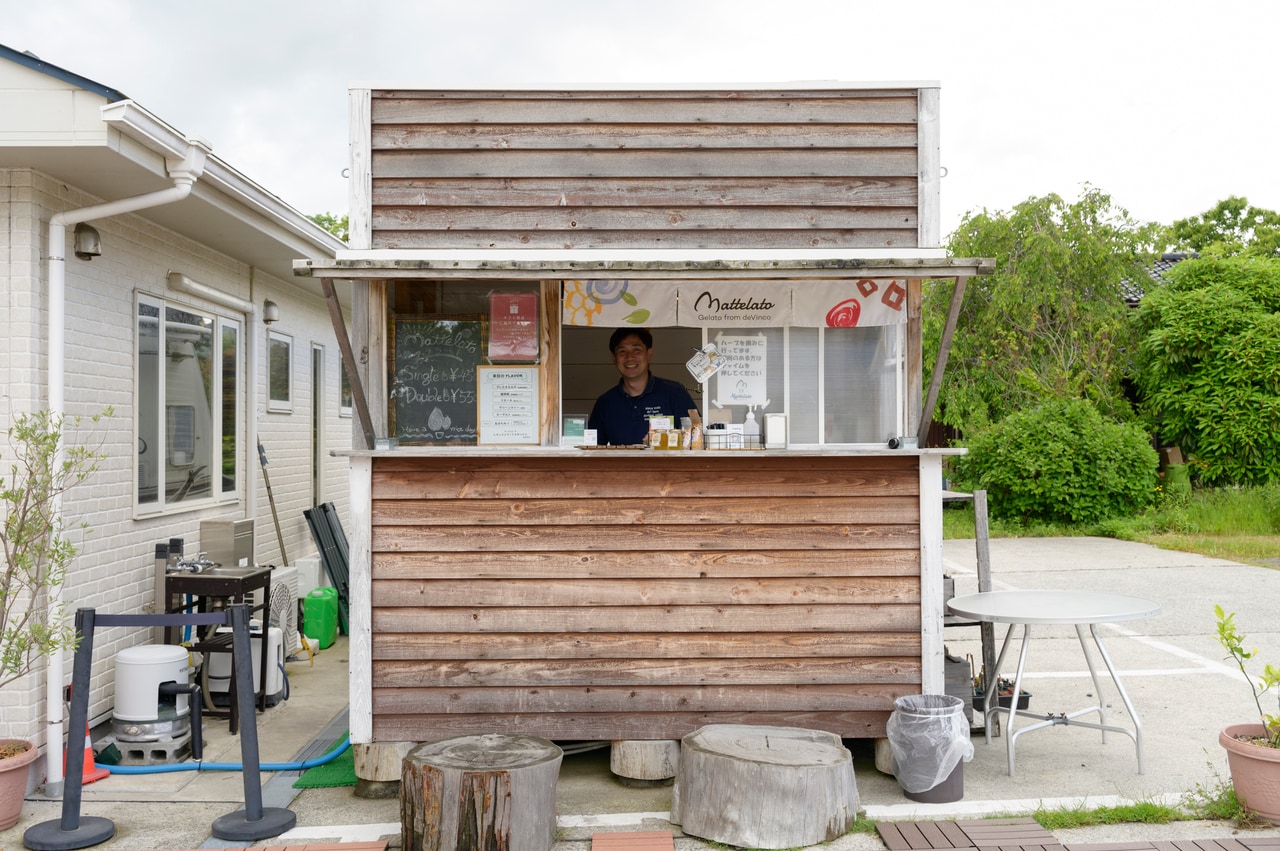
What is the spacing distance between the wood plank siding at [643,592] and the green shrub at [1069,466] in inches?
417

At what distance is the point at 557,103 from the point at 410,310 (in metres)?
1.25

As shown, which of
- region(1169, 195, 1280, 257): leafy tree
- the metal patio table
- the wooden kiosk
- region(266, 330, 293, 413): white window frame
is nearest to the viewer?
the metal patio table

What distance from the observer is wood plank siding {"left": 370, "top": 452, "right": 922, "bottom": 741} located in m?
5.02

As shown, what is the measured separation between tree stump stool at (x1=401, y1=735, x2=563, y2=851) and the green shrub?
1215cm

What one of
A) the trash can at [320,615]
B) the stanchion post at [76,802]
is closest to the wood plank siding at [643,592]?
the stanchion post at [76,802]

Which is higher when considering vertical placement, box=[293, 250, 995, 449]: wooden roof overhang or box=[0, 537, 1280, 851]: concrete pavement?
box=[293, 250, 995, 449]: wooden roof overhang

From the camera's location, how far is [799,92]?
5.05 metres

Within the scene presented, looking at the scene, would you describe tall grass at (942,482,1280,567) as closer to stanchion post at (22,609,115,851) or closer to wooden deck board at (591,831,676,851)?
wooden deck board at (591,831,676,851)

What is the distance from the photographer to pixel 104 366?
576 centimetres

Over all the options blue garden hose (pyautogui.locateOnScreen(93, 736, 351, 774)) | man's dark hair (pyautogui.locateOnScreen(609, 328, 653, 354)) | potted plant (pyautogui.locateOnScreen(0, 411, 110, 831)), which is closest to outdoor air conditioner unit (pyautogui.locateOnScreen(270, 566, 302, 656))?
blue garden hose (pyautogui.locateOnScreen(93, 736, 351, 774))

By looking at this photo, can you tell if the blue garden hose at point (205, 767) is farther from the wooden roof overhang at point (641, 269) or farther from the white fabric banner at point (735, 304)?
the white fabric banner at point (735, 304)

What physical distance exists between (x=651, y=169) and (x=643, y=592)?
2.07m

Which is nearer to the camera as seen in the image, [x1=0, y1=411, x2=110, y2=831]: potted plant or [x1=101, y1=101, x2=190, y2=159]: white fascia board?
[x1=0, y1=411, x2=110, y2=831]: potted plant

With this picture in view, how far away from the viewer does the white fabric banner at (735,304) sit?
5.19m
